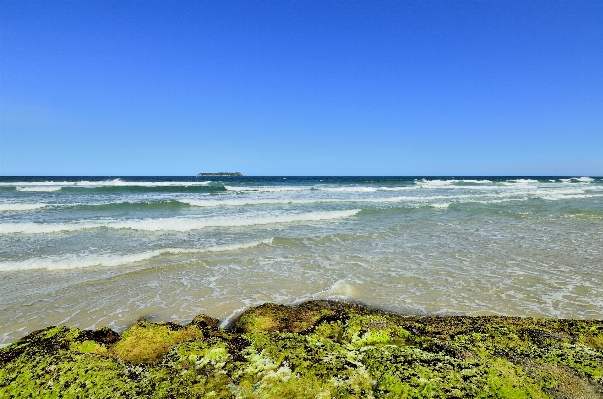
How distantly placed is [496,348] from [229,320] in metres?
3.76

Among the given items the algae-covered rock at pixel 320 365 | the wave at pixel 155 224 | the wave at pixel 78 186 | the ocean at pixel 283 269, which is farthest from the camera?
the wave at pixel 78 186

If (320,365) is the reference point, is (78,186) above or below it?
above

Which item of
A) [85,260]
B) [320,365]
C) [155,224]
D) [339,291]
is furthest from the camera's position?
[155,224]

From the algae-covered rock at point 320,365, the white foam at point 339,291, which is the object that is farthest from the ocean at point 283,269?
the algae-covered rock at point 320,365

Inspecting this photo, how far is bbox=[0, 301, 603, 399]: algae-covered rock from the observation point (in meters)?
2.37

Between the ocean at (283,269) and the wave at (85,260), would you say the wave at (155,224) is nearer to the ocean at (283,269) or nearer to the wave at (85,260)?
the ocean at (283,269)

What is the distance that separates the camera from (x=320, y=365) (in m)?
2.63

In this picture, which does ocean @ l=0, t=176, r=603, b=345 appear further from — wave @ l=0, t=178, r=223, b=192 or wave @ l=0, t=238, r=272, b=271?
wave @ l=0, t=178, r=223, b=192

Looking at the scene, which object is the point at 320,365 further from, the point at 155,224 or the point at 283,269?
the point at 155,224

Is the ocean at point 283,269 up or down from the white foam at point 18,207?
down

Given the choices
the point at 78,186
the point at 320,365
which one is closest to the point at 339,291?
the point at 320,365

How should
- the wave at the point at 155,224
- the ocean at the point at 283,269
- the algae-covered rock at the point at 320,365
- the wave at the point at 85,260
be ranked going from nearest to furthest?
the algae-covered rock at the point at 320,365
the ocean at the point at 283,269
the wave at the point at 85,260
the wave at the point at 155,224

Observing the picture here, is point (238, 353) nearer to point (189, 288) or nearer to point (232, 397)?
point (232, 397)

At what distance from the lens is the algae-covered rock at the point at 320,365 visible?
2.37m
